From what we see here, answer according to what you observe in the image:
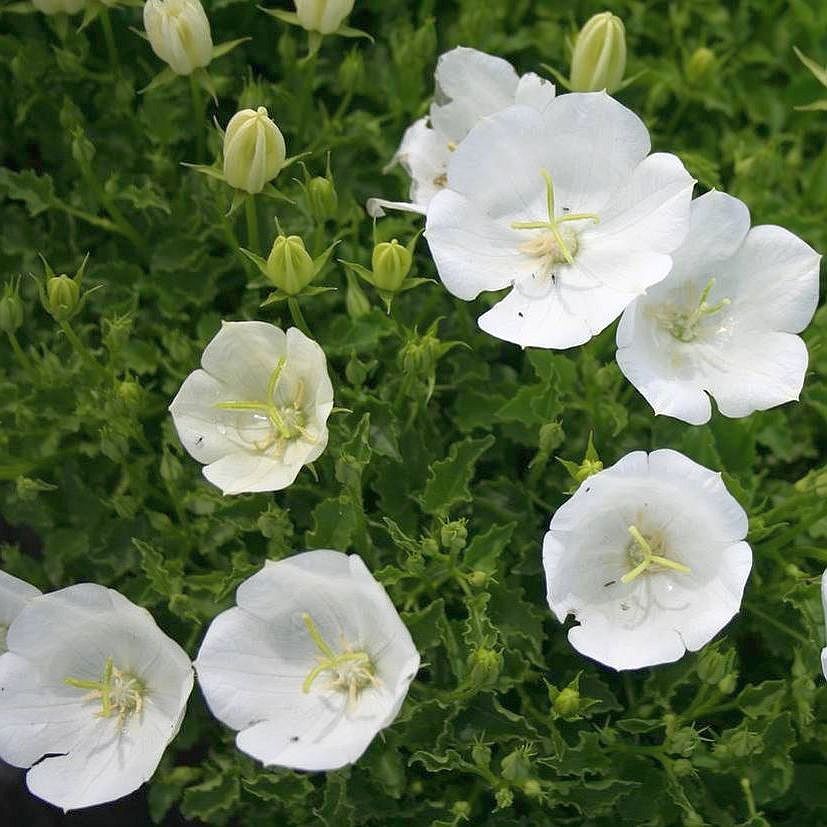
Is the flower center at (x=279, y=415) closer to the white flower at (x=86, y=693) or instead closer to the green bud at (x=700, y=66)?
the white flower at (x=86, y=693)

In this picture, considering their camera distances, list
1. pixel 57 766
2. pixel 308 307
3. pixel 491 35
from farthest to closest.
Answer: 1. pixel 491 35
2. pixel 308 307
3. pixel 57 766

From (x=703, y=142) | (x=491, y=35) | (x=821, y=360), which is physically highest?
(x=491, y=35)

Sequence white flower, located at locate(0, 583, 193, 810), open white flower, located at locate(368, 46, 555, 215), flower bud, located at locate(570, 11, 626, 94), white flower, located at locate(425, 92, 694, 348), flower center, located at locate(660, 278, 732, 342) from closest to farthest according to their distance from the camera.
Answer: white flower, located at locate(0, 583, 193, 810) < white flower, located at locate(425, 92, 694, 348) < flower center, located at locate(660, 278, 732, 342) < flower bud, located at locate(570, 11, 626, 94) < open white flower, located at locate(368, 46, 555, 215)

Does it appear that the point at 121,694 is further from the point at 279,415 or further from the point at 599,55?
the point at 599,55

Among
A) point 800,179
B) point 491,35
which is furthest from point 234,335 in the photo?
point 800,179

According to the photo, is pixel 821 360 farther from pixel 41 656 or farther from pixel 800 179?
pixel 41 656

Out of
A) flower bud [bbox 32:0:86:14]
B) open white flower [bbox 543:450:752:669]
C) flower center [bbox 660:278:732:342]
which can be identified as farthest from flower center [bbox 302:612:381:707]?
flower bud [bbox 32:0:86:14]

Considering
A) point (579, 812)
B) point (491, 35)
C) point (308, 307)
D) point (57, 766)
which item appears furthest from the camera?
point (491, 35)

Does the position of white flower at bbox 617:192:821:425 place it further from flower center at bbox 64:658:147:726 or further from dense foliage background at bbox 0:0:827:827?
→ flower center at bbox 64:658:147:726
